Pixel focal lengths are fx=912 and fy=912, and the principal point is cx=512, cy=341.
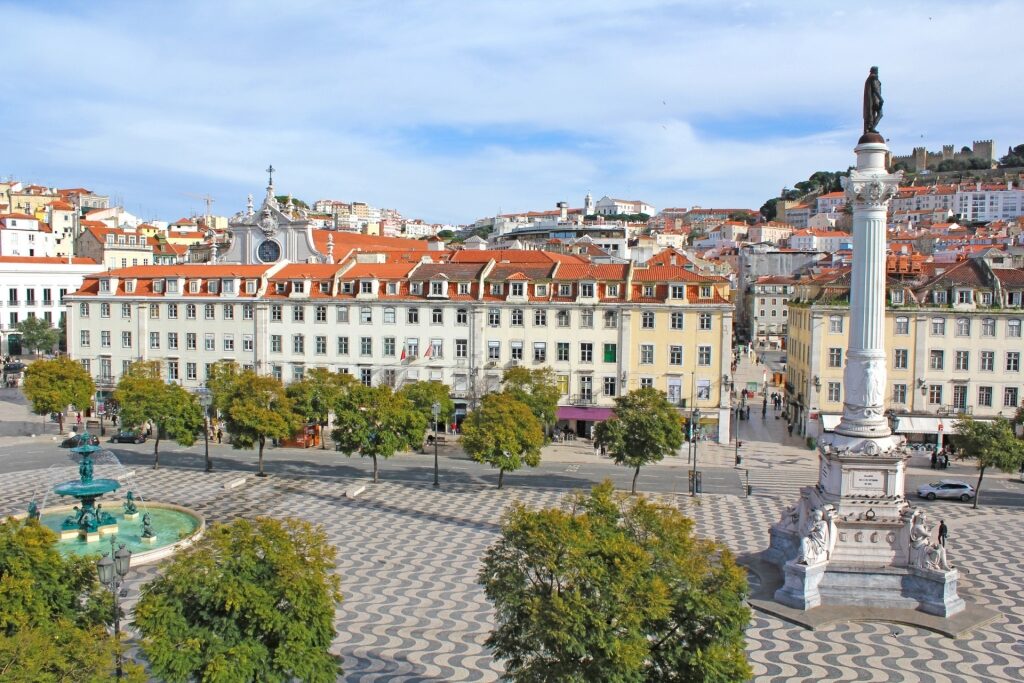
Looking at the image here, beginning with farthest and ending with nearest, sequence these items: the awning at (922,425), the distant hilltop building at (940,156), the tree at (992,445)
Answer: the distant hilltop building at (940,156) < the awning at (922,425) < the tree at (992,445)

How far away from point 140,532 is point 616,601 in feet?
67.3

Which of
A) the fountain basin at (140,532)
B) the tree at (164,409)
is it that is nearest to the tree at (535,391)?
the tree at (164,409)

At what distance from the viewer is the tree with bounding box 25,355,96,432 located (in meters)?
45.0

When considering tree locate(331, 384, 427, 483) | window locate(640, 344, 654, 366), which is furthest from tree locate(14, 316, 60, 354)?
window locate(640, 344, 654, 366)

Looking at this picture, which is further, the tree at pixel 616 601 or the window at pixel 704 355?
the window at pixel 704 355

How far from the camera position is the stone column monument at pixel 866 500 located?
22.7 meters

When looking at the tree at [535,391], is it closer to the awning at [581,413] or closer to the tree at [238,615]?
the awning at [581,413]

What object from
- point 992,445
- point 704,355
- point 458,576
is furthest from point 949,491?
point 458,576

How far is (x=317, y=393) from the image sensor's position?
40.4 metres

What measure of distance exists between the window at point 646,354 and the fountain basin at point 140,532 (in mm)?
24792

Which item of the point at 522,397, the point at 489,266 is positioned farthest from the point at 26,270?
the point at 522,397

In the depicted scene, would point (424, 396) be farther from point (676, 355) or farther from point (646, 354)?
point (676, 355)

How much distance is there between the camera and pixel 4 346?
245 feet

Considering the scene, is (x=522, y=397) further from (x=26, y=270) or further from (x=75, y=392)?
(x=26, y=270)
